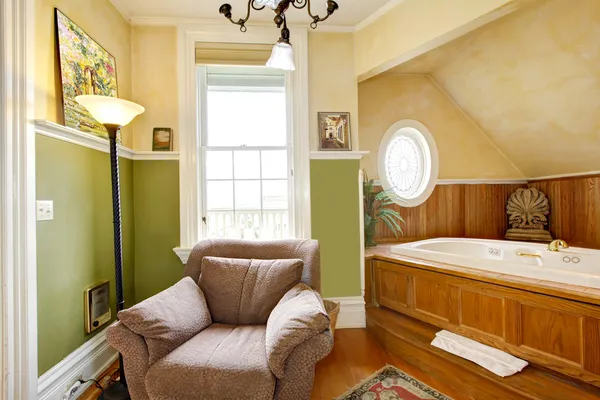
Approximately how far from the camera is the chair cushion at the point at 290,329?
1258mm

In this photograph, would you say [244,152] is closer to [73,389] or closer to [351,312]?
[351,312]

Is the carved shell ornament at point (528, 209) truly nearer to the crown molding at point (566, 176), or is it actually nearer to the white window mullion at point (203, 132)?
the crown molding at point (566, 176)

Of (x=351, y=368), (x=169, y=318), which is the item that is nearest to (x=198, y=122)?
(x=169, y=318)

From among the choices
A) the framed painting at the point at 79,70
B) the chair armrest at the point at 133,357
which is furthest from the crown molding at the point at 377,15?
the chair armrest at the point at 133,357

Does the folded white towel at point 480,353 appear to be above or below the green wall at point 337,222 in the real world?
below

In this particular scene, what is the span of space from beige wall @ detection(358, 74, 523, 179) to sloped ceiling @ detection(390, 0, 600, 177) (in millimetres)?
100

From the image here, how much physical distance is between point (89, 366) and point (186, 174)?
4.76ft

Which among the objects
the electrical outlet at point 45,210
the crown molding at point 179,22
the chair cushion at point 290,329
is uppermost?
the crown molding at point 179,22

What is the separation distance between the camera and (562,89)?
7.98 ft

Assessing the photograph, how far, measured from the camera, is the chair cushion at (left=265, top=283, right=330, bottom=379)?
4.13 ft

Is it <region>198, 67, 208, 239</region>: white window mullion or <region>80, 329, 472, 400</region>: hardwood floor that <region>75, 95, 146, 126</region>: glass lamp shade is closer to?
<region>198, 67, 208, 239</region>: white window mullion

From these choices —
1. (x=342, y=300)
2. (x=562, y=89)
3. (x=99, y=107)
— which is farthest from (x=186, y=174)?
(x=562, y=89)

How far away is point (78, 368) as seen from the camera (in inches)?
69.1

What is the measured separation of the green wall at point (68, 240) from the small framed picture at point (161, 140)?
442mm
